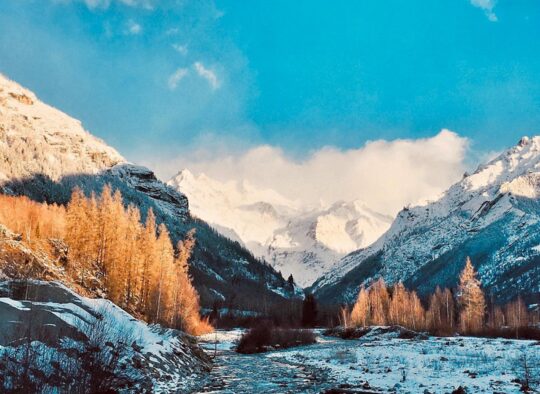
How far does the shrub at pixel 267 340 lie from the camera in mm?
61478

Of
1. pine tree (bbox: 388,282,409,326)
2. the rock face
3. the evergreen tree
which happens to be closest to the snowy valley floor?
the rock face

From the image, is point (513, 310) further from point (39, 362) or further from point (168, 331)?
point (39, 362)

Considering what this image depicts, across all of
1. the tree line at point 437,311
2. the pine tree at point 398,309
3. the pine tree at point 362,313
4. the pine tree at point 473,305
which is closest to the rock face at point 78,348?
the pine tree at point 473,305

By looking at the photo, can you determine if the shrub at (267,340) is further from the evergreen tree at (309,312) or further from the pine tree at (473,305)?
the evergreen tree at (309,312)

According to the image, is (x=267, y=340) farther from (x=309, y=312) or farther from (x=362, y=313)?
(x=362, y=313)

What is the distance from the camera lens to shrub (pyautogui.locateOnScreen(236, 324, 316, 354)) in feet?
202

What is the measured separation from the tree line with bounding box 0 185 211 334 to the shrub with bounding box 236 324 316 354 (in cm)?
1487

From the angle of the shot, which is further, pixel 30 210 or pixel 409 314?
pixel 409 314

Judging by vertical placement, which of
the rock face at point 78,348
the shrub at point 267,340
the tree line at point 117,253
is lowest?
the shrub at point 267,340

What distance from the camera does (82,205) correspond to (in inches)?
2894

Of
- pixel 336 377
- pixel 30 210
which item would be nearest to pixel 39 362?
pixel 336 377

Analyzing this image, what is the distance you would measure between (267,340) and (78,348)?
49965 millimetres

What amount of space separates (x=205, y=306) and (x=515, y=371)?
175660 millimetres

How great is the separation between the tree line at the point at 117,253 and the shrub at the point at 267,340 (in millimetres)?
14872
